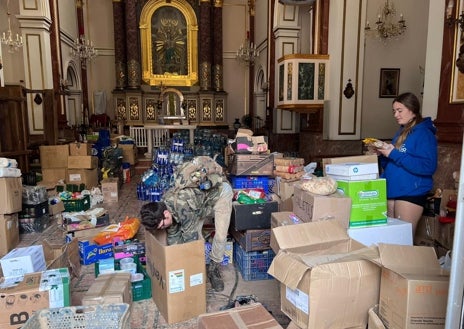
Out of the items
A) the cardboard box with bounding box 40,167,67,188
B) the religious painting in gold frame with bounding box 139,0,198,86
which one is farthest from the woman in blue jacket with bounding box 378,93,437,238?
the religious painting in gold frame with bounding box 139,0,198,86

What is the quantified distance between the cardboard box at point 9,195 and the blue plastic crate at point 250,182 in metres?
2.10

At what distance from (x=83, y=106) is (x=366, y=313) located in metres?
10.6

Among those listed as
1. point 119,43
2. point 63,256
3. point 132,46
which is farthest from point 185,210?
point 119,43

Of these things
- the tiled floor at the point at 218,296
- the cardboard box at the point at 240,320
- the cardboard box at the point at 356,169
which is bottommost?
the tiled floor at the point at 218,296

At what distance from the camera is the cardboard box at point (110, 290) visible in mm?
1757

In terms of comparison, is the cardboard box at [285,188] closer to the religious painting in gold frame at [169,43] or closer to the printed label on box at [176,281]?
the printed label on box at [176,281]

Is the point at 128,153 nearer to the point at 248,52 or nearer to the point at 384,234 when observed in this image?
the point at 248,52

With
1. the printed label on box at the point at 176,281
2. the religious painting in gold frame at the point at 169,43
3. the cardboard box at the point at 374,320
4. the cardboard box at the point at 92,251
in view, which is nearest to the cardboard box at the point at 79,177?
the cardboard box at the point at 92,251

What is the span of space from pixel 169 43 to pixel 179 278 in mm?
10361

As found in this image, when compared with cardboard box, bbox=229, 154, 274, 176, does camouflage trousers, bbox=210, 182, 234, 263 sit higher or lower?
lower

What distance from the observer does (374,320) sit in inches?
53.1

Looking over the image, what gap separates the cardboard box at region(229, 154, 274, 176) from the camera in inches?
132

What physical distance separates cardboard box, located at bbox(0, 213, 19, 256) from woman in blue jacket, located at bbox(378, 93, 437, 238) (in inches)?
126

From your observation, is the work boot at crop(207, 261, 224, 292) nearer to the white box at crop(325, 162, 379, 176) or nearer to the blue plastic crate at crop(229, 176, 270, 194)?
the blue plastic crate at crop(229, 176, 270, 194)
